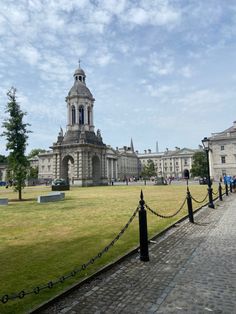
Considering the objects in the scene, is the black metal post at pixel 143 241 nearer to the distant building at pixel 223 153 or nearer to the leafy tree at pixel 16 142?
the leafy tree at pixel 16 142

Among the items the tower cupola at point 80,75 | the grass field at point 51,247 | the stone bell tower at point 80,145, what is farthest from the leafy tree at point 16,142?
the tower cupola at point 80,75

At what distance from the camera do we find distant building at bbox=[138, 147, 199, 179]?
14212cm

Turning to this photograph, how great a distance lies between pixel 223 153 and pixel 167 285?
74210 millimetres

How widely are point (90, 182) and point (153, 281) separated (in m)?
51.9

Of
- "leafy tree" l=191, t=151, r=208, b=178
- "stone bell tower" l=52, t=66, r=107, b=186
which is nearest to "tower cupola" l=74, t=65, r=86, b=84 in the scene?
"stone bell tower" l=52, t=66, r=107, b=186

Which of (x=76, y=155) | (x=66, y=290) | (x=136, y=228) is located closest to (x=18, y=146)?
(x=136, y=228)

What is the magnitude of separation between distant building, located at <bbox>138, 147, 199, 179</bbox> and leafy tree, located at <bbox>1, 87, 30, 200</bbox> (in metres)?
113

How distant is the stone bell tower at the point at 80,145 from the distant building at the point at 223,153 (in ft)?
104

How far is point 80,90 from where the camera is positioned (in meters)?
61.7

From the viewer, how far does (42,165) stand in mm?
114250

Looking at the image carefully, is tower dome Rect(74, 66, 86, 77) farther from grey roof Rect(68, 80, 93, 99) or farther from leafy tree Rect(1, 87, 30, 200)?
leafy tree Rect(1, 87, 30, 200)

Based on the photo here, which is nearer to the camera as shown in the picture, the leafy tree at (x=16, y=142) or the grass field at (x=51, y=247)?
the grass field at (x=51, y=247)

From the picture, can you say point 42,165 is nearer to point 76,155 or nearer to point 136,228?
point 76,155

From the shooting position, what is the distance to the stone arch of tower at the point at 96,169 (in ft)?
202
